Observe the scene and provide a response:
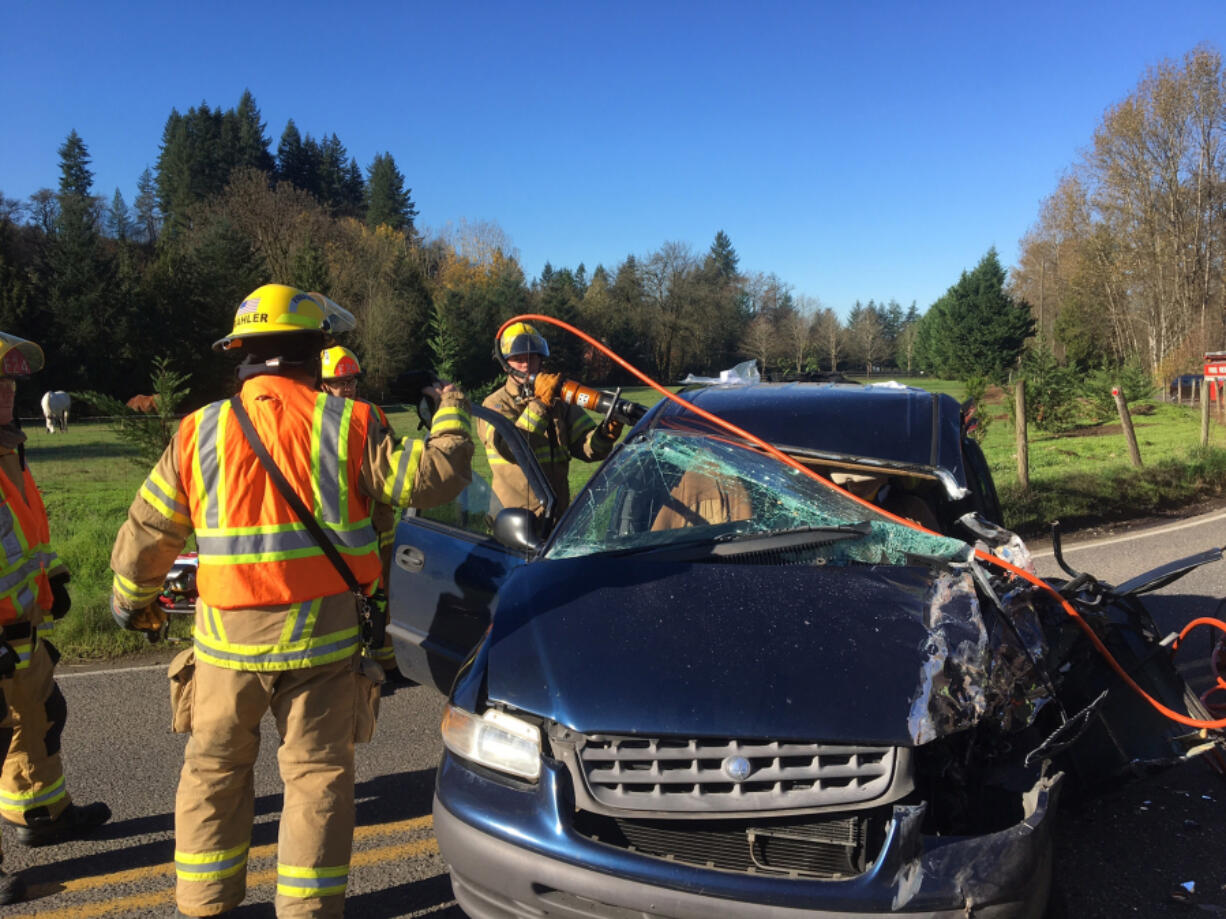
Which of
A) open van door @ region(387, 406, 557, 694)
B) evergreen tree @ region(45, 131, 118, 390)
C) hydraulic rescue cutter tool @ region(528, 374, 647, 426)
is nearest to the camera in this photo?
open van door @ region(387, 406, 557, 694)

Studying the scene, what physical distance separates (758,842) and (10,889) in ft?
8.55

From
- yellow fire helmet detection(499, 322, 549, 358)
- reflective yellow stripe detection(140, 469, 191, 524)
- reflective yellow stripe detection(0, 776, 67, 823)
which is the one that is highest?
yellow fire helmet detection(499, 322, 549, 358)

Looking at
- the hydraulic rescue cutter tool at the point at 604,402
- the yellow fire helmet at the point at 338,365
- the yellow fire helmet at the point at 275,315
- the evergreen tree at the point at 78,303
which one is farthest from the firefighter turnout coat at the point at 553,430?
the evergreen tree at the point at 78,303

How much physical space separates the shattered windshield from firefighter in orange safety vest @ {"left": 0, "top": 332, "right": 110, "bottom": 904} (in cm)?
196

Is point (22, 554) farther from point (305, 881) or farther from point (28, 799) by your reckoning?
point (305, 881)

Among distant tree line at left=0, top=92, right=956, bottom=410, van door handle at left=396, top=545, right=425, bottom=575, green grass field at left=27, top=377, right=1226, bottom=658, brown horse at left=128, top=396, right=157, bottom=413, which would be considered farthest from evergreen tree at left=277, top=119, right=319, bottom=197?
van door handle at left=396, top=545, right=425, bottom=575

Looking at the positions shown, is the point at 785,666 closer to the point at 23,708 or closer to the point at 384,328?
the point at 23,708

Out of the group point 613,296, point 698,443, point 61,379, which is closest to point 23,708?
point 698,443

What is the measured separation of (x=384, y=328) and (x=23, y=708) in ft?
109

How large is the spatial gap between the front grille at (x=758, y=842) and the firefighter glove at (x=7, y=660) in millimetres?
2160

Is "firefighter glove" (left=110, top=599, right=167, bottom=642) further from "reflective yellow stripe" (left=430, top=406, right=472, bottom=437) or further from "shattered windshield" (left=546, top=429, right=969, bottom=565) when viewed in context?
"shattered windshield" (left=546, top=429, right=969, bottom=565)

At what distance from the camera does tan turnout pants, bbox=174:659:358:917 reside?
8.33ft

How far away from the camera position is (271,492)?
103 inches

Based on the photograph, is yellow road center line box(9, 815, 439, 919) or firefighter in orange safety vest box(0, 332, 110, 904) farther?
firefighter in orange safety vest box(0, 332, 110, 904)
